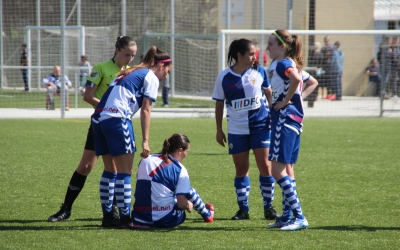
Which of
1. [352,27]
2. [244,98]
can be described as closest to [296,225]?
[244,98]

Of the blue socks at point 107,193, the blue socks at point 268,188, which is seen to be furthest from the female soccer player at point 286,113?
the blue socks at point 107,193

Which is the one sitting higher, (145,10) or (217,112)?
(145,10)

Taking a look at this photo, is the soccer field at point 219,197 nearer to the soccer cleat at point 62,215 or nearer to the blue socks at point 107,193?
the soccer cleat at point 62,215

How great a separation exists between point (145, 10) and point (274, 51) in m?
17.1

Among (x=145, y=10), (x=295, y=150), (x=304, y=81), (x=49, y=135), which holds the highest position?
(x=145, y=10)

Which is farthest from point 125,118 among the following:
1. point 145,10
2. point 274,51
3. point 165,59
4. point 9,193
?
point 145,10

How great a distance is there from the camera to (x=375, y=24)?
2383cm

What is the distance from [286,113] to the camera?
5.38 meters

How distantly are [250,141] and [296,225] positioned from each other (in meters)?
0.99

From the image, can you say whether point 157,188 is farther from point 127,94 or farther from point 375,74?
point 375,74

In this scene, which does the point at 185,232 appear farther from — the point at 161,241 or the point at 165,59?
the point at 165,59

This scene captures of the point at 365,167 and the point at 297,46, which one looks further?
the point at 365,167

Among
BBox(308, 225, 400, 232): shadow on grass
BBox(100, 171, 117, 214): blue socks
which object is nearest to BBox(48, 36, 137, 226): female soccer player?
BBox(100, 171, 117, 214): blue socks

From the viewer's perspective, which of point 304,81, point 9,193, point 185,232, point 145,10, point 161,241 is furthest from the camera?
point 145,10
